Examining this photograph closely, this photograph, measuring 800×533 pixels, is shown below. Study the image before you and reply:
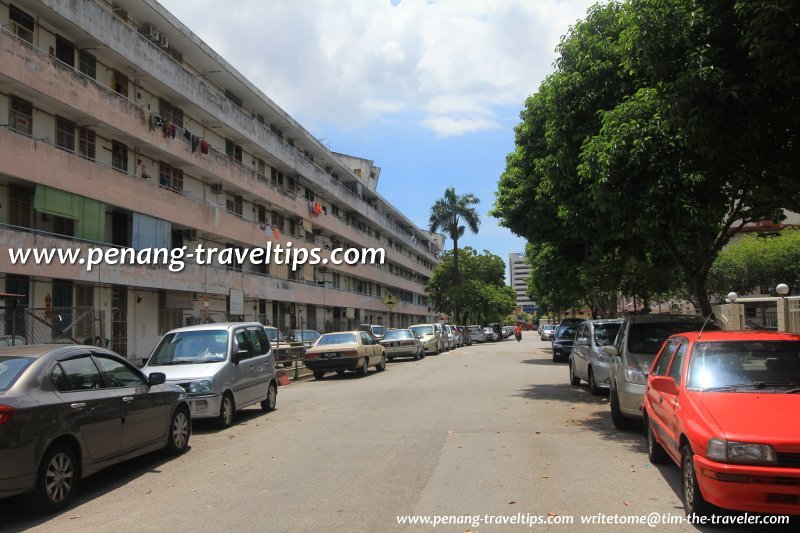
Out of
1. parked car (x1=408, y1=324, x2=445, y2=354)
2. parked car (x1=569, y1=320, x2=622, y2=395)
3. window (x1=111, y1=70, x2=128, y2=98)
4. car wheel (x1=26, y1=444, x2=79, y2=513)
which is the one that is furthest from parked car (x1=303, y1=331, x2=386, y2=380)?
car wheel (x1=26, y1=444, x2=79, y2=513)

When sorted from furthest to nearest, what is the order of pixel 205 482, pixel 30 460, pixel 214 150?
pixel 214 150
pixel 205 482
pixel 30 460

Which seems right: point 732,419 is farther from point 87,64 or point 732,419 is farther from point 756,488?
point 87,64

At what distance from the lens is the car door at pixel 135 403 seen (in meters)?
7.40

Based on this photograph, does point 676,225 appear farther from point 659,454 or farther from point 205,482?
point 205,482

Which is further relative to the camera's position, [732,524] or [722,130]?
[722,130]

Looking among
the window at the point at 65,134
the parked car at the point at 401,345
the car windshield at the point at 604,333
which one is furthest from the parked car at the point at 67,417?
the parked car at the point at 401,345

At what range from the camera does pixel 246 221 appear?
35625 mm

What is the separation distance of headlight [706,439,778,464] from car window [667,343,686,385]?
1476 mm

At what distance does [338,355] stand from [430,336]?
14585 millimetres

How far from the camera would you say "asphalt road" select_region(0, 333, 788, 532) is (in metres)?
5.72

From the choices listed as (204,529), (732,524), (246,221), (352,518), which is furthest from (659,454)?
(246,221)

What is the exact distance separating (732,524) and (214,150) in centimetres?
2984

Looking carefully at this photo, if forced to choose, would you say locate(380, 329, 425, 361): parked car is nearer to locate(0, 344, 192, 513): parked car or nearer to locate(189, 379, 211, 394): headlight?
locate(189, 379, 211, 394): headlight

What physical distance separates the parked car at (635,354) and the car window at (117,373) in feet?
21.8
